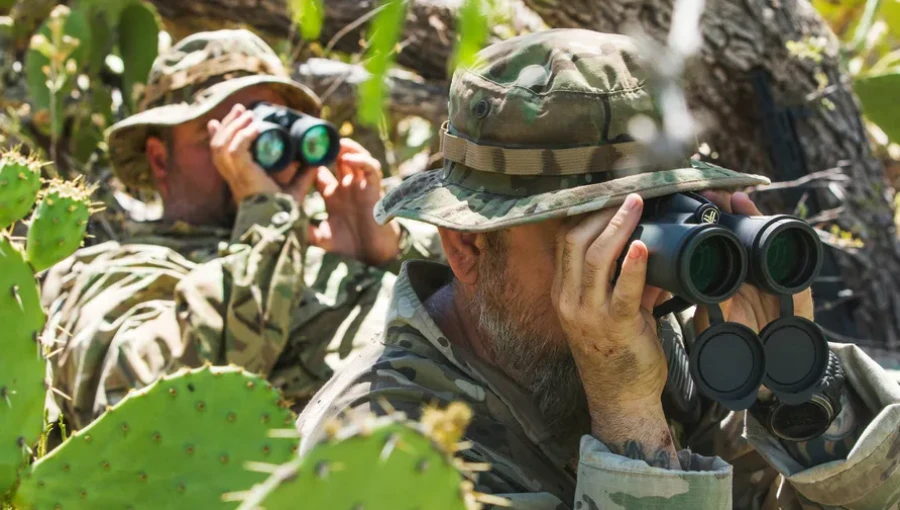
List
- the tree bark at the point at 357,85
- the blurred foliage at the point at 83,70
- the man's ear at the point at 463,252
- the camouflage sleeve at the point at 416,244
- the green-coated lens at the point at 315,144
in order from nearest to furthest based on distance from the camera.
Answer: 1. the man's ear at the point at 463,252
2. the green-coated lens at the point at 315,144
3. the camouflage sleeve at the point at 416,244
4. the tree bark at the point at 357,85
5. the blurred foliage at the point at 83,70

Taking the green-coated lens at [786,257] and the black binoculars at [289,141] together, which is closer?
the green-coated lens at [786,257]

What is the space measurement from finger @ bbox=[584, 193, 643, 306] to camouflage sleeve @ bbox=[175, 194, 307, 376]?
5.28 feet

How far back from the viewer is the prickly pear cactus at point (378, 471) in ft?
3.03

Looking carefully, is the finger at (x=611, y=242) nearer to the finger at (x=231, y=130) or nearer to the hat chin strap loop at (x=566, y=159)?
the hat chin strap loop at (x=566, y=159)

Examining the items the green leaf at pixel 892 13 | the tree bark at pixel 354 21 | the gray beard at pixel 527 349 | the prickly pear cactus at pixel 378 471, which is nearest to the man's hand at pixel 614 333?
the gray beard at pixel 527 349

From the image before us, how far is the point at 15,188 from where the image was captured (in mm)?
1995

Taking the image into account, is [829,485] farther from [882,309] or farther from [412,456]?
[882,309]

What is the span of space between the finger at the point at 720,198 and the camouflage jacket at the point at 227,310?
146cm

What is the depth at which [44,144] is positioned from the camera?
16.3 ft

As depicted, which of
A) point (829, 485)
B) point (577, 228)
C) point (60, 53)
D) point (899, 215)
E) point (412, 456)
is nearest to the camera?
point (412, 456)

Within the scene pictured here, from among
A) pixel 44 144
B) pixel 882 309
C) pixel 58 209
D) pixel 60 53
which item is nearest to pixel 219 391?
pixel 58 209

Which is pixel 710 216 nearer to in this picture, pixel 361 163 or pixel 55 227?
pixel 55 227

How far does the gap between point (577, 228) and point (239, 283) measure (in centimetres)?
165

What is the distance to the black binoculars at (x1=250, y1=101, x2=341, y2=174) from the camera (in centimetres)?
332
